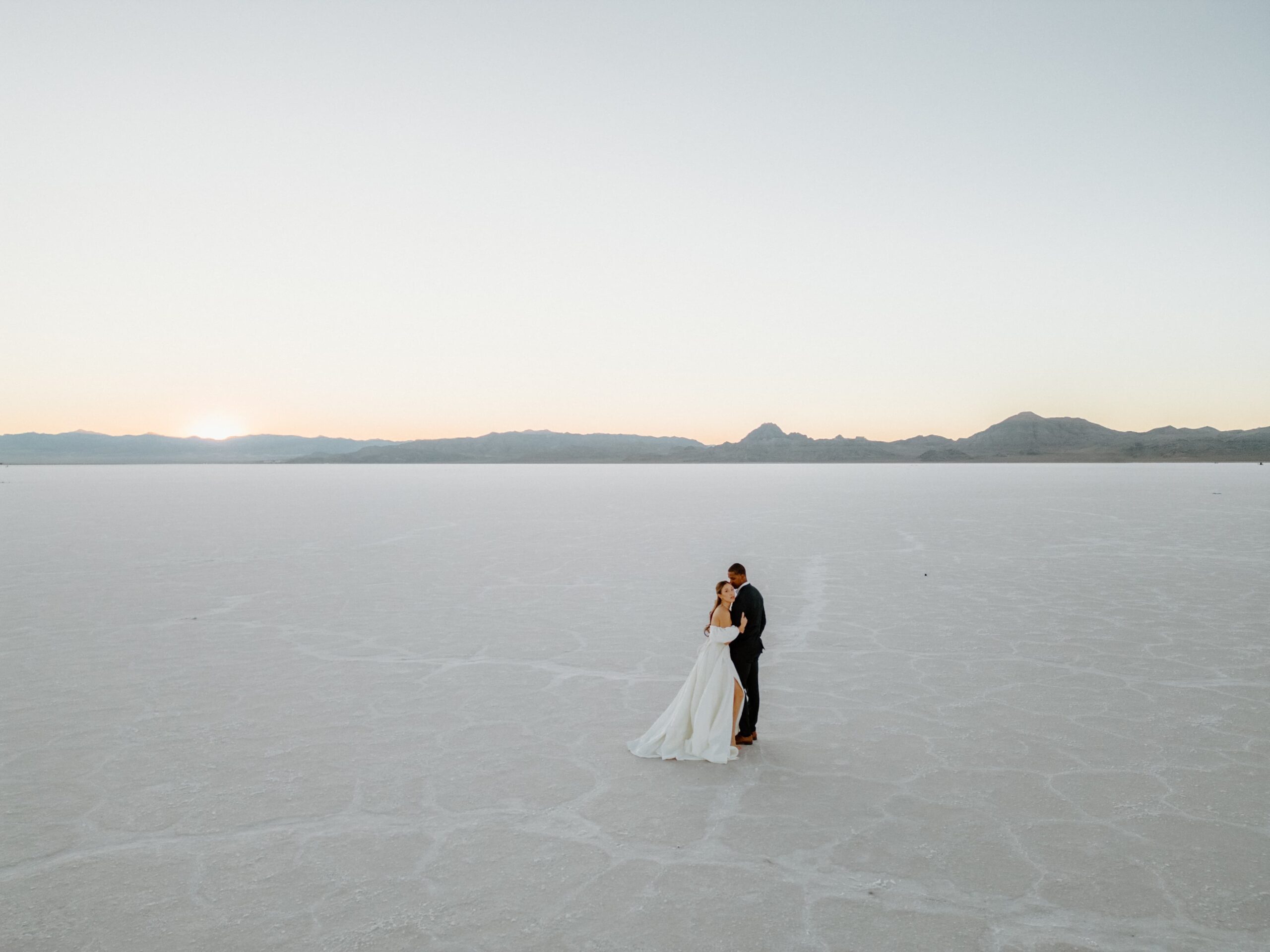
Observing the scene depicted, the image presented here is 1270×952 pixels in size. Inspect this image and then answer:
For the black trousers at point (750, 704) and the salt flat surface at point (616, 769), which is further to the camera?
the black trousers at point (750, 704)

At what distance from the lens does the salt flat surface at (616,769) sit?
4070mm

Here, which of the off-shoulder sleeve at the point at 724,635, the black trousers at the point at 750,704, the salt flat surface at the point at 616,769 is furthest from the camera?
the black trousers at the point at 750,704

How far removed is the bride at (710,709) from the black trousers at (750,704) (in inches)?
4.0

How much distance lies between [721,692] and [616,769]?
99cm

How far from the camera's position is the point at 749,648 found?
20.3 ft

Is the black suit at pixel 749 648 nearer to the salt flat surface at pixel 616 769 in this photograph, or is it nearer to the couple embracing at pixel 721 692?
the couple embracing at pixel 721 692

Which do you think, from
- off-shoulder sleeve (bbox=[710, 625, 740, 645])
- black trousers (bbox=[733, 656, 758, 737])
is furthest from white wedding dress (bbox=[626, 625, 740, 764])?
black trousers (bbox=[733, 656, 758, 737])

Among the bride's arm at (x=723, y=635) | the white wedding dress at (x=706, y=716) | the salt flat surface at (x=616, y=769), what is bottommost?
the salt flat surface at (x=616, y=769)

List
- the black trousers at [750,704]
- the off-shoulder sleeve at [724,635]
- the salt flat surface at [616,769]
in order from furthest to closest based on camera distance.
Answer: the black trousers at [750,704] → the off-shoulder sleeve at [724,635] → the salt flat surface at [616,769]

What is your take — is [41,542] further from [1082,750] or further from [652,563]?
[1082,750]

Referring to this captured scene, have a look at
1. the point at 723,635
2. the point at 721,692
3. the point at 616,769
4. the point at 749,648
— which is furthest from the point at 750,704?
the point at 616,769

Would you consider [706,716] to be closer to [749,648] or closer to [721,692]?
[721,692]

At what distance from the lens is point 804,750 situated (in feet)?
20.8

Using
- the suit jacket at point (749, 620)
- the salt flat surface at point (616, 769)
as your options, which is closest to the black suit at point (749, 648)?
the suit jacket at point (749, 620)
